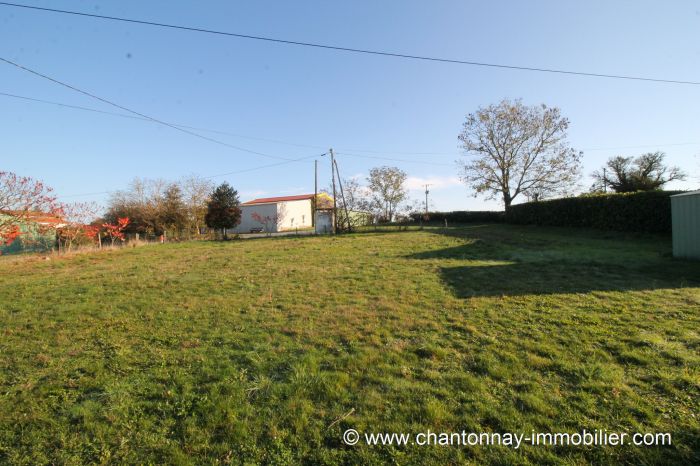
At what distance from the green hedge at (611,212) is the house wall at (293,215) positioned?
90.7ft

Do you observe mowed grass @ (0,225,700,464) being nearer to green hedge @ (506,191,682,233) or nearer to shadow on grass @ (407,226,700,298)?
shadow on grass @ (407,226,700,298)

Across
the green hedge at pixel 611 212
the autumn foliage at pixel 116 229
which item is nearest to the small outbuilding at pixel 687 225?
the green hedge at pixel 611 212

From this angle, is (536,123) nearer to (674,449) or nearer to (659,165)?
(659,165)

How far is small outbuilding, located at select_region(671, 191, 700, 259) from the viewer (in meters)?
8.57

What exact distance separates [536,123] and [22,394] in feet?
105

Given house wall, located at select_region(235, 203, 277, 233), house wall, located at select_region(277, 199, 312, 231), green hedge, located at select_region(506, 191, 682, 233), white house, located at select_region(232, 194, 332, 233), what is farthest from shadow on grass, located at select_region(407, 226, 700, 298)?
house wall, located at select_region(235, 203, 277, 233)

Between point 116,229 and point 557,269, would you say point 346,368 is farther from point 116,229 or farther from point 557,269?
point 116,229

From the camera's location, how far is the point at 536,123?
26.3m

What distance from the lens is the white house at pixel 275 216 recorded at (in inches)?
1534

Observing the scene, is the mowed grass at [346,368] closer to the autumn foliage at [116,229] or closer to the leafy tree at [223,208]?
the autumn foliage at [116,229]

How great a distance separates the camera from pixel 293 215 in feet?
138

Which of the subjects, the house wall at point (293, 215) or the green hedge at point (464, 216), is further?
the house wall at point (293, 215)

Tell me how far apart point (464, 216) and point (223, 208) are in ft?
76.7

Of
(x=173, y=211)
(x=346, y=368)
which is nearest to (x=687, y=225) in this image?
(x=346, y=368)
